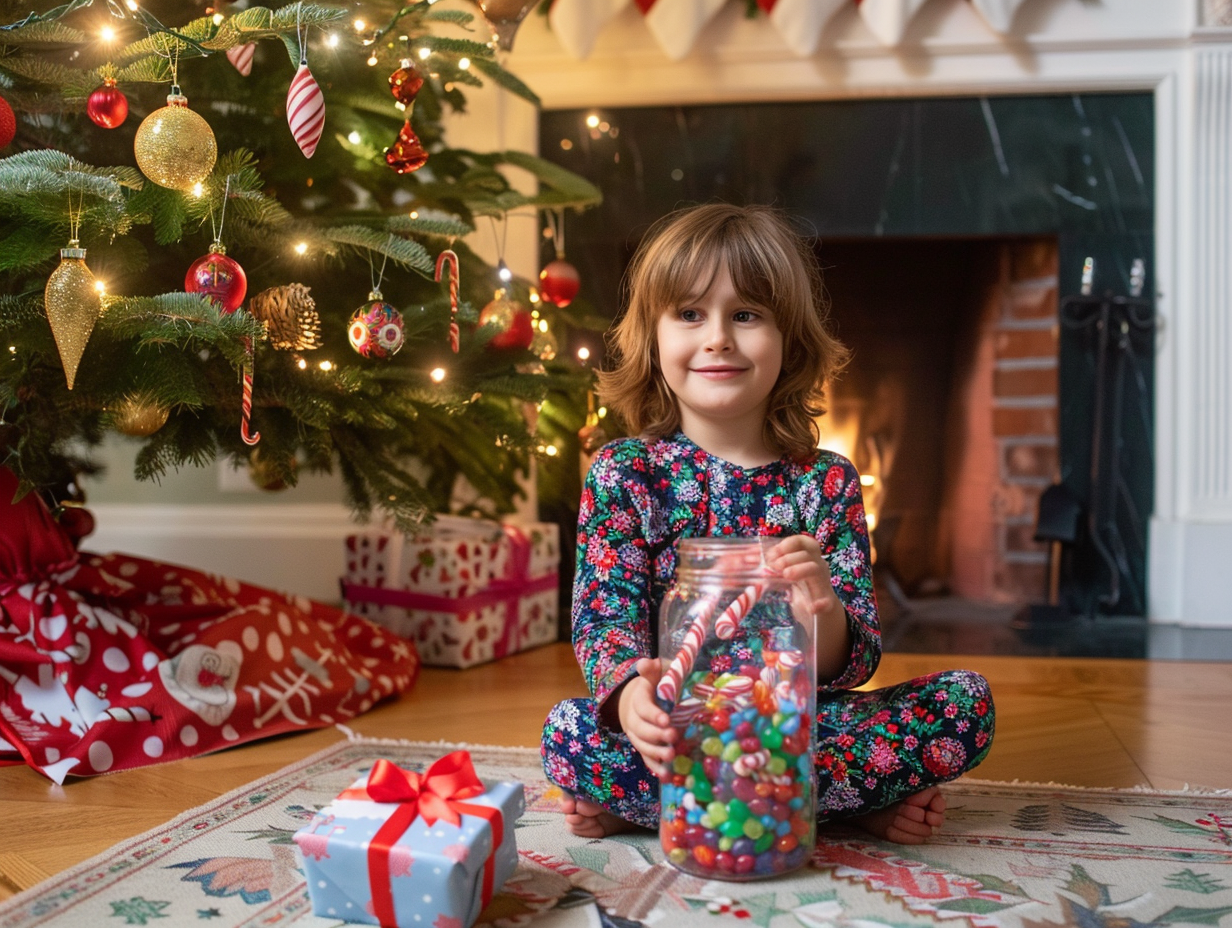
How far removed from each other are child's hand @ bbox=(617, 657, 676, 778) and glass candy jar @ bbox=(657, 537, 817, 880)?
0.04ft

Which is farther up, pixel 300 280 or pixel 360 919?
pixel 300 280

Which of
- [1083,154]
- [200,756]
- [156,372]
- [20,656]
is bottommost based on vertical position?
[200,756]

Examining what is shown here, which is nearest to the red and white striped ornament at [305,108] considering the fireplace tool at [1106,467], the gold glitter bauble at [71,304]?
the gold glitter bauble at [71,304]

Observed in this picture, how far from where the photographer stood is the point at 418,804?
862 mm

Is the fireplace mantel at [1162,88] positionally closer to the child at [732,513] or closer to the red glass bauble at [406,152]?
the red glass bauble at [406,152]

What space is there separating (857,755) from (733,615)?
245 millimetres

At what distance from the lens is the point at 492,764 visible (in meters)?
1.32

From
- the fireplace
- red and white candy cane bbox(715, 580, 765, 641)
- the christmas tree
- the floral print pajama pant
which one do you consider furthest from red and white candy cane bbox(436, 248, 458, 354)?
the fireplace

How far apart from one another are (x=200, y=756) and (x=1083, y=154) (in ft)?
6.53

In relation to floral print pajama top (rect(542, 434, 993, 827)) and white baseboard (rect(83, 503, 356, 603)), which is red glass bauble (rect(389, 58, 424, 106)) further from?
white baseboard (rect(83, 503, 356, 603))

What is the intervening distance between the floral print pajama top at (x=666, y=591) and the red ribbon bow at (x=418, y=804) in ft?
0.47

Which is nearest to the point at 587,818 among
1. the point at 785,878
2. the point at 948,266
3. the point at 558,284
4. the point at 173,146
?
the point at 785,878

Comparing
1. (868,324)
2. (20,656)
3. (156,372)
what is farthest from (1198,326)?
(20,656)

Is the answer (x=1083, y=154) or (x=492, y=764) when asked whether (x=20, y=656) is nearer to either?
(x=492, y=764)
